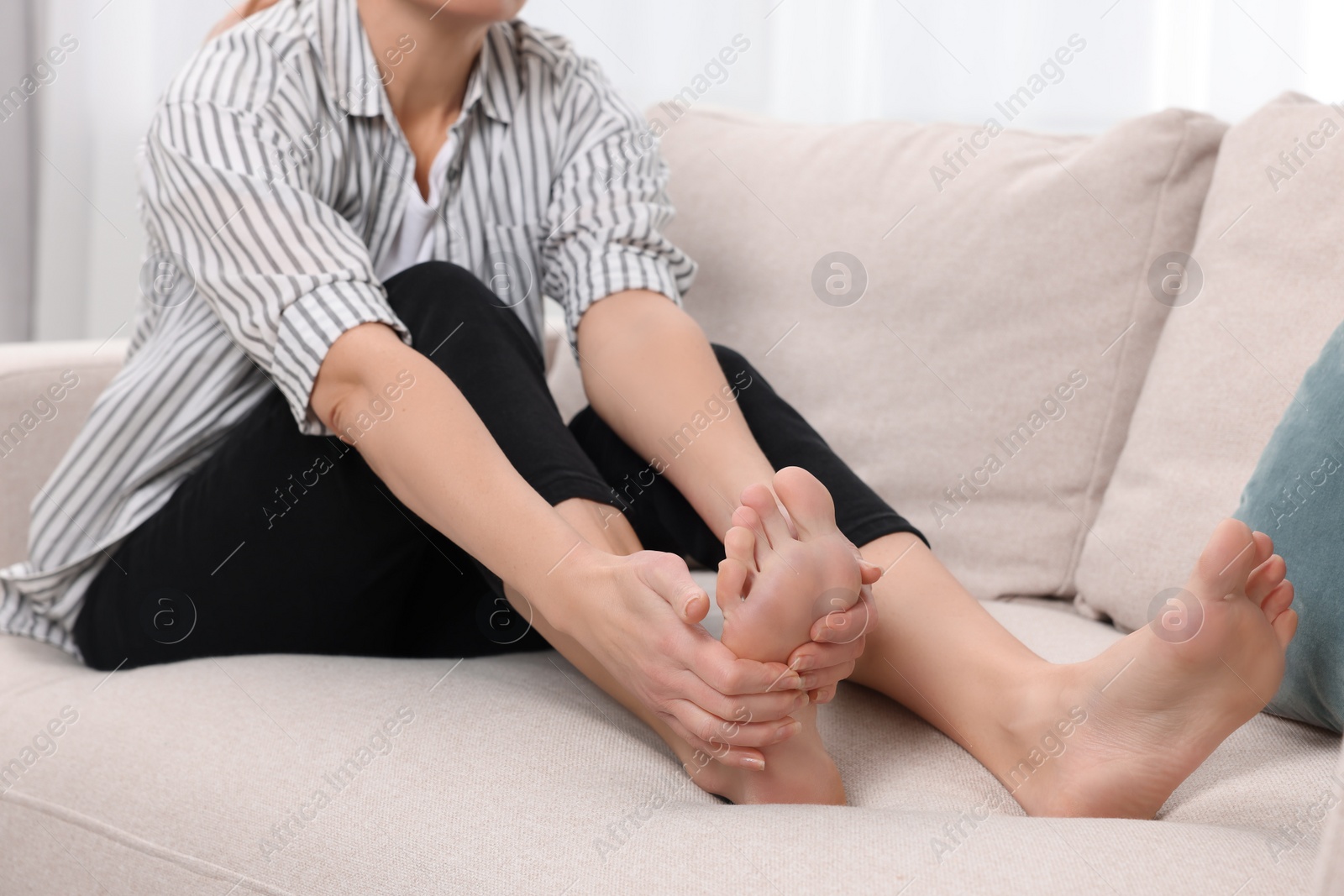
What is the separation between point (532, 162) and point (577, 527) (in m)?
0.48

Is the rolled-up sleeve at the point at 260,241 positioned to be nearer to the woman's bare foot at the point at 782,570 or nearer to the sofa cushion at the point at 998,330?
the woman's bare foot at the point at 782,570

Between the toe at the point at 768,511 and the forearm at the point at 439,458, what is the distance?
0.13 meters

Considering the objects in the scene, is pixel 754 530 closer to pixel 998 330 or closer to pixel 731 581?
pixel 731 581

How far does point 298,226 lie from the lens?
82cm

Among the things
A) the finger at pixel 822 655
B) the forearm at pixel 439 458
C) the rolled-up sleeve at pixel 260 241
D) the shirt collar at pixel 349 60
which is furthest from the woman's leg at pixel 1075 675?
the shirt collar at pixel 349 60

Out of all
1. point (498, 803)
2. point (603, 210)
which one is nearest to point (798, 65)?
point (603, 210)

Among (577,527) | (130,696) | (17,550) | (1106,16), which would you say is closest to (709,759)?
(577,527)

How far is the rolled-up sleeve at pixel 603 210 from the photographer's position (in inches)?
38.6

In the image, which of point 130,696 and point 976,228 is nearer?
point 130,696

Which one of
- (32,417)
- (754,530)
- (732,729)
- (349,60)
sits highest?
(349,60)

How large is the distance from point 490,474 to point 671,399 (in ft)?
0.64

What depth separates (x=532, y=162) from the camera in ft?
3.47

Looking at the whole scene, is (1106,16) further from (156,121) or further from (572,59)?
(156,121)

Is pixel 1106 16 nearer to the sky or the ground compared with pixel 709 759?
nearer to the sky
